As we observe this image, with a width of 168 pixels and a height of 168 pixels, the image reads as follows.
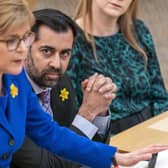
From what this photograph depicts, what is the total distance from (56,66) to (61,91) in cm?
19

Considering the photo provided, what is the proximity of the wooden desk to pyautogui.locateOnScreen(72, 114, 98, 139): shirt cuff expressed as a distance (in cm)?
13

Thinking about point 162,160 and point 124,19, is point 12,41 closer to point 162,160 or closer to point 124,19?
point 162,160

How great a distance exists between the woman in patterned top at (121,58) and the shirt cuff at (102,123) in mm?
418

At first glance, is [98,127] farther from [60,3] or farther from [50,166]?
[60,3]

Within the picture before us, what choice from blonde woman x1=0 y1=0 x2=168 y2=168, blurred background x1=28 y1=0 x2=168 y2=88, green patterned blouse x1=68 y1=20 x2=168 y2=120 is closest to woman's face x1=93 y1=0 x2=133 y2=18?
green patterned blouse x1=68 y1=20 x2=168 y2=120

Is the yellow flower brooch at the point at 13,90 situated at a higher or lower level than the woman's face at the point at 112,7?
higher

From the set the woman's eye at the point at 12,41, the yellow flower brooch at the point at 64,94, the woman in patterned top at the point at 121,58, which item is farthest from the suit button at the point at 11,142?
the woman in patterned top at the point at 121,58

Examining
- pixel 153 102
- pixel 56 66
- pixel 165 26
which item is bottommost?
pixel 165 26

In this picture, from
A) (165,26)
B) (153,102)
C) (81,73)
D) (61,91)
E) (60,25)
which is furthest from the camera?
(165,26)

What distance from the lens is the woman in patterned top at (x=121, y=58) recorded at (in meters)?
2.18

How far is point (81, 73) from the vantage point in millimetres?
2178

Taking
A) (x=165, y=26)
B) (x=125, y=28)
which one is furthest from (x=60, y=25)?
(x=165, y=26)

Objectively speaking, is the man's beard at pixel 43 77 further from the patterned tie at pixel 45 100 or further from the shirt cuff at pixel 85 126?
the shirt cuff at pixel 85 126

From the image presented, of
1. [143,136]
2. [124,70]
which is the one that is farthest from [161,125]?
[124,70]
